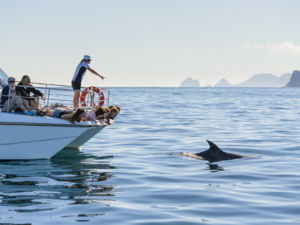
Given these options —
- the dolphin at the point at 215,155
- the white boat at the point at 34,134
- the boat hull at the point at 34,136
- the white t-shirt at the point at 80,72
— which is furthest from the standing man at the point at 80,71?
the dolphin at the point at 215,155

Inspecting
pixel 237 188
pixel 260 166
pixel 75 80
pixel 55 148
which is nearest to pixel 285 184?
pixel 237 188

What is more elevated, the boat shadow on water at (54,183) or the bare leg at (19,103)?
the bare leg at (19,103)

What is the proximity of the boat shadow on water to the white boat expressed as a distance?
0.27 meters

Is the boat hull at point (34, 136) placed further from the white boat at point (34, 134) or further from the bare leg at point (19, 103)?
the bare leg at point (19, 103)

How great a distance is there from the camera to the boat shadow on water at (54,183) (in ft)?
28.1

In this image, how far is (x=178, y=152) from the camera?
15234 mm

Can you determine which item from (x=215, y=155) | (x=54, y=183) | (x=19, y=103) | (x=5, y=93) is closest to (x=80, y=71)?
(x=5, y=93)

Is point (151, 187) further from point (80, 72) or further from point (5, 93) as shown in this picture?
point (80, 72)

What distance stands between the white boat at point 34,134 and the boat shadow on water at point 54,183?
10.8 inches

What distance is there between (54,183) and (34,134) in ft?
8.82

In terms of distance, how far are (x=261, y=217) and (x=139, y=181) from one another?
3.54 metres

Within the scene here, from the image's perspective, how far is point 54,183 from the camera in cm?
1019

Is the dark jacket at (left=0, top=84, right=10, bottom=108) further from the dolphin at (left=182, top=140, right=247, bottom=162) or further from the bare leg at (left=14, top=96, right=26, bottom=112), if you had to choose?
the dolphin at (left=182, top=140, right=247, bottom=162)

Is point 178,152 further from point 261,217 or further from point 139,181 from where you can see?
point 261,217
